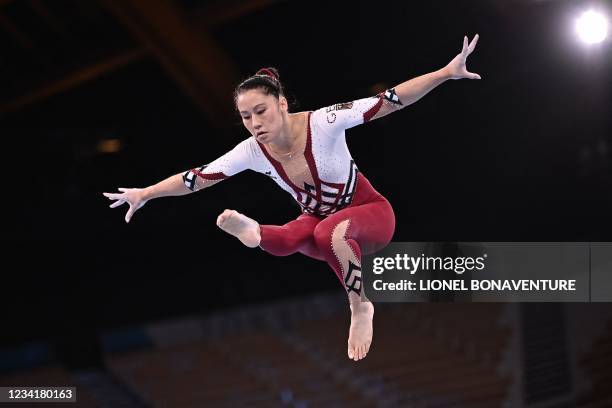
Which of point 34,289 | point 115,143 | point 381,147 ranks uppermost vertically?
point 115,143

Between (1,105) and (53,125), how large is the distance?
64 centimetres

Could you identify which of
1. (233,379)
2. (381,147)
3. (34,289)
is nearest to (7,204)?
(34,289)

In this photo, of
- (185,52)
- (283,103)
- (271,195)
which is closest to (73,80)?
(185,52)

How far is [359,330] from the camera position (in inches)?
154

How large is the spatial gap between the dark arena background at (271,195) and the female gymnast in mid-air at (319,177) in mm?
A: 3214

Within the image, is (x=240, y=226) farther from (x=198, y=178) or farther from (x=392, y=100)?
(x=392, y=100)

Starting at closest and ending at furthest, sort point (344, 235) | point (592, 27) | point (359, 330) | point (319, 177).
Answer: point (344, 235)
point (359, 330)
point (319, 177)
point (592, 27)

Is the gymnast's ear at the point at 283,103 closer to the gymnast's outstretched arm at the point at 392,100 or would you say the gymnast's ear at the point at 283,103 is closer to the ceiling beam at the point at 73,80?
the gymnast's outstretched arm at the point at 392,100

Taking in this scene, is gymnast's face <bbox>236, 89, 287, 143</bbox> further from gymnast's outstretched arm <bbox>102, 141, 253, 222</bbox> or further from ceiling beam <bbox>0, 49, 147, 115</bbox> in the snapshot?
ceiling beam <bbox>0, 49, 147, 115</bbox>

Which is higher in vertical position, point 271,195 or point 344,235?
point 271,195

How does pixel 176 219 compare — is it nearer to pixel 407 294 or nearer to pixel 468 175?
pixel 468 175

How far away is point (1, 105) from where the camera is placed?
Answer: 9.34 m

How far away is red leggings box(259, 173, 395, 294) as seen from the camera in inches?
149

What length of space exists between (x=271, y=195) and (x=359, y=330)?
15.7ft
